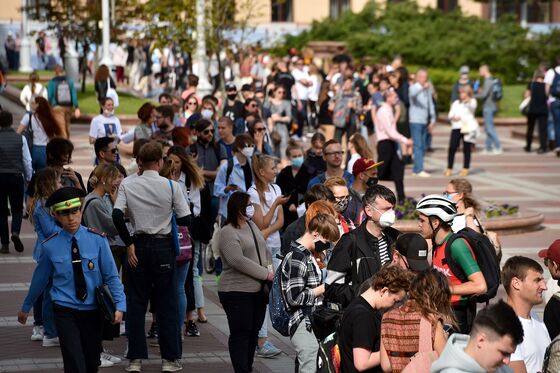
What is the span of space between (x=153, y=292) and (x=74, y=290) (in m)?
1.86

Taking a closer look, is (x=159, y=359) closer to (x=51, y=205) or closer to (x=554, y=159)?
(x=51, y=205)

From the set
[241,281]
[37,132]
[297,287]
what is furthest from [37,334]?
[37,132]

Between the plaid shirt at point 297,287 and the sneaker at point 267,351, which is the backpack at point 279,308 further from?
the sneaker at point 267,351

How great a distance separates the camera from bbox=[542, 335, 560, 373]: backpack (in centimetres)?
696

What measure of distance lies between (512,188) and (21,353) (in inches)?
536

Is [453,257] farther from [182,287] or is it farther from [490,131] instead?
[490,131]

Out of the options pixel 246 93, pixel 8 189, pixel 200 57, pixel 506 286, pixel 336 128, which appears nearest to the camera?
pixel 506 286

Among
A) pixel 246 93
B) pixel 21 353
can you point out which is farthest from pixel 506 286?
pixel 246 93

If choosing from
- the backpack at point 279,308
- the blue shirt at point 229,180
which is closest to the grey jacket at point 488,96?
the blue shirt at point 229,180

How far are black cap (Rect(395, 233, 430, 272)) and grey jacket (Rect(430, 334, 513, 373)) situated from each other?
90.7 inches

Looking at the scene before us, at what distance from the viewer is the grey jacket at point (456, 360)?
5.70m

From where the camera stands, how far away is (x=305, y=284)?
8875 millimetres

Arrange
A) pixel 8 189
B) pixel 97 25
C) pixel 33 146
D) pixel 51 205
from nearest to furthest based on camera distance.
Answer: pixel 51 205 → pixel 8 189 → pixel 33 146 → pixel 97 25

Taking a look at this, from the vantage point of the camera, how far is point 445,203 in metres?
9.01
